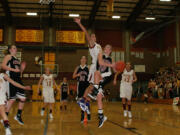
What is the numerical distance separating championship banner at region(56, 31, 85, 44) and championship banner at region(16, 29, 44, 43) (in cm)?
208

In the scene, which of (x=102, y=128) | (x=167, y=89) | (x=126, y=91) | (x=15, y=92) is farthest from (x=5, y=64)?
(x=167, y=89)

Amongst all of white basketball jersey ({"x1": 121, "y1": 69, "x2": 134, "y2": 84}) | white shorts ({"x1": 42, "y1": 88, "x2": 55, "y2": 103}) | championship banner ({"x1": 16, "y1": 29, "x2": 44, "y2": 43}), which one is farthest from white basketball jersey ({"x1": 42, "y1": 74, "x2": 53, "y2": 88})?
championship banner ({"x1": 16, "y1": 29, "x2": 44, "y2": 43})

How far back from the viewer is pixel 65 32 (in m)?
27.0

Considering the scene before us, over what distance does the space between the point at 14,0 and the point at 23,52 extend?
5776 mm

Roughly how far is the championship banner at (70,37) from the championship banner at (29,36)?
2078 mm

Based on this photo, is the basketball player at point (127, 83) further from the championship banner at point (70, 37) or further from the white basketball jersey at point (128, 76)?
the championship banner at point (70, 37)

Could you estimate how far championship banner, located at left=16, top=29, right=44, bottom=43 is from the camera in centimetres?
2652

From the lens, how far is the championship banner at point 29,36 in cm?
2652

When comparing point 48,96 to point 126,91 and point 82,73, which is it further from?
point 126,91

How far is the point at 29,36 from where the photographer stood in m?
26.6

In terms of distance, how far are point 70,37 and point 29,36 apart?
4635mm

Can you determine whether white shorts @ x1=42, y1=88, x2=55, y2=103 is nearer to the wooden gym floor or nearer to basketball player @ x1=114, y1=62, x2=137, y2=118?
the wooden gym floor

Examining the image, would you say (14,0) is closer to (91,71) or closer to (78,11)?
(78,11)

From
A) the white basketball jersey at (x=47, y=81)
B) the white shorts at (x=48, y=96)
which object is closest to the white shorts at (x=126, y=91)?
the white shorts at (x=48, y=96)
